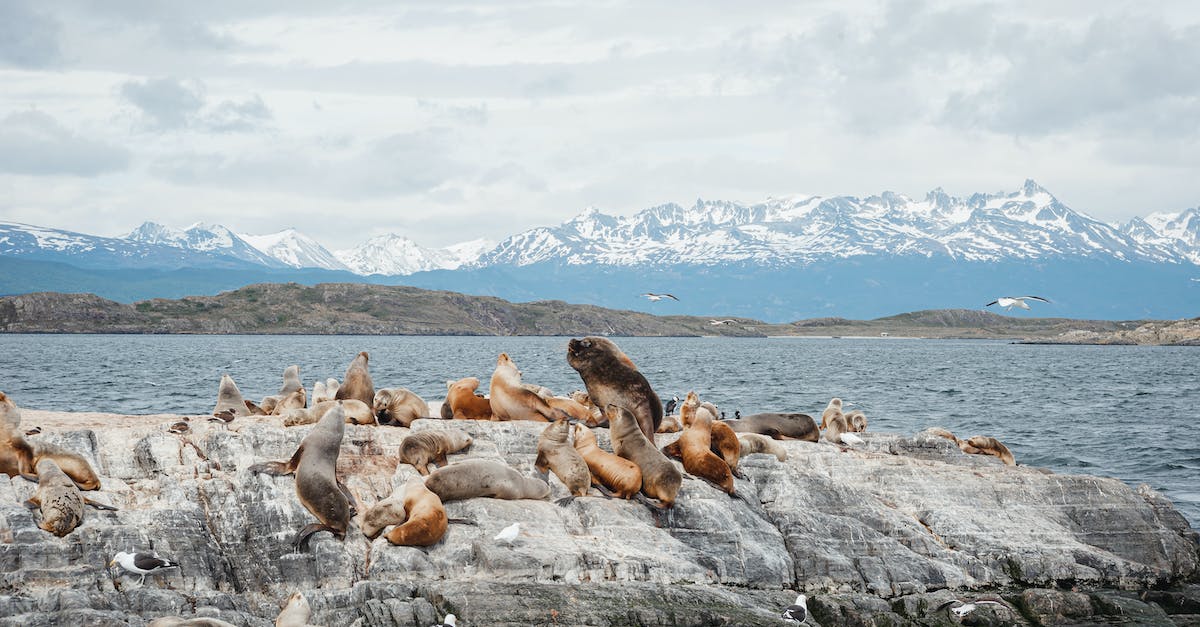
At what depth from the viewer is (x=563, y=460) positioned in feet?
50.0

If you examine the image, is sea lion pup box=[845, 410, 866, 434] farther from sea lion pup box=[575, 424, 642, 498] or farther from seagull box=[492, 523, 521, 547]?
seagull box=[492, 523, 521, 547]

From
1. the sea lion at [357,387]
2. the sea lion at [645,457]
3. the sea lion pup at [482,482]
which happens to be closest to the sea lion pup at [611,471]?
the sea lion at [645,457]

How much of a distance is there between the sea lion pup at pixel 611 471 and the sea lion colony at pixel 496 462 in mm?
17

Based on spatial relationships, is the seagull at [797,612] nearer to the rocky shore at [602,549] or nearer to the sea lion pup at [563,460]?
the rocky shore at [602,549]

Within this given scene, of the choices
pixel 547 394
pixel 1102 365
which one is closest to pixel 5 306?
pixel 1102 365

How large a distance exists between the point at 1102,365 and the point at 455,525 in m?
102

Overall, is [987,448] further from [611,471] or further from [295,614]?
[295,614]

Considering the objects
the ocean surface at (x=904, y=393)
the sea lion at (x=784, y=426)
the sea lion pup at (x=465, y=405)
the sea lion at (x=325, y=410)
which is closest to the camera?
the sea lion at (x=325, y=410)

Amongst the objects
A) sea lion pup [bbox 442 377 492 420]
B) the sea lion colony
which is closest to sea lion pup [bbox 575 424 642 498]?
the sea lion colony

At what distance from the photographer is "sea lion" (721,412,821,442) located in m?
20.7

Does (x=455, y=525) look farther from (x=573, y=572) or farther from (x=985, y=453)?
(x=985, y=453)

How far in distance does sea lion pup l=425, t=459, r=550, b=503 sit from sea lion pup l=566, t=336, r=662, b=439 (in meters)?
3.46

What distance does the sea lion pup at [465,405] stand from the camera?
61.6 ft

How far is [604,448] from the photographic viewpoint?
54.5 feet
